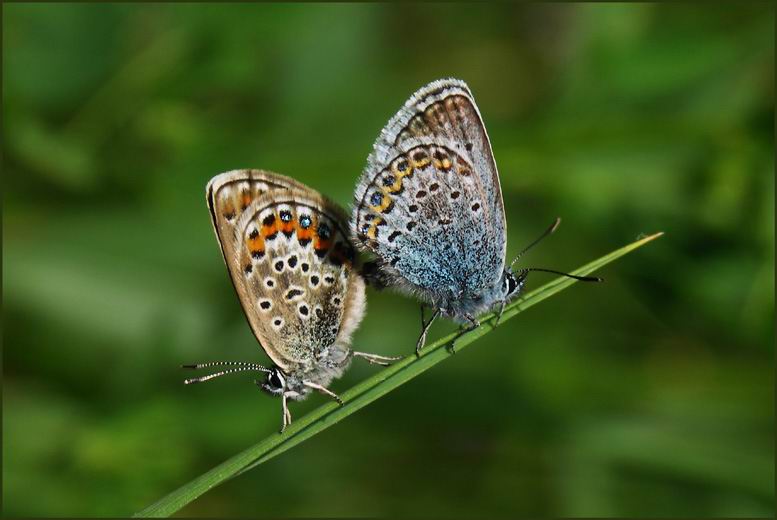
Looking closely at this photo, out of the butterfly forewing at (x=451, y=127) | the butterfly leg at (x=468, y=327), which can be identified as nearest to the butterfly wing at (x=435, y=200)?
the butterfly forewing at (x=451, y=127)

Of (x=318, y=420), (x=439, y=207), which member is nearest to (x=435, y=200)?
(x=439, y=207)

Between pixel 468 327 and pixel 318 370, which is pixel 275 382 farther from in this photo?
pixel 468 327

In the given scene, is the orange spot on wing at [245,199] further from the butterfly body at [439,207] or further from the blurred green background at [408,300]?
the blurred green background at [408,300]

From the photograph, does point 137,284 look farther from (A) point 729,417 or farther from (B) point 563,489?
(A) point 729,417

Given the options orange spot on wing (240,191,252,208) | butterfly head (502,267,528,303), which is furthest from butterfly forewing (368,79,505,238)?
orange spot on wing (240,191,252,208)

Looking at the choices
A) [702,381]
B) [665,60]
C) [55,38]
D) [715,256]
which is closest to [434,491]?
[702,381]

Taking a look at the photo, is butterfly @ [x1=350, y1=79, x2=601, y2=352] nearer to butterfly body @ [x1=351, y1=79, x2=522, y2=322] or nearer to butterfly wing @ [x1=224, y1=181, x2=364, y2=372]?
butterfly body @ [x1=351, y1=79, x2=522, y2=322]
